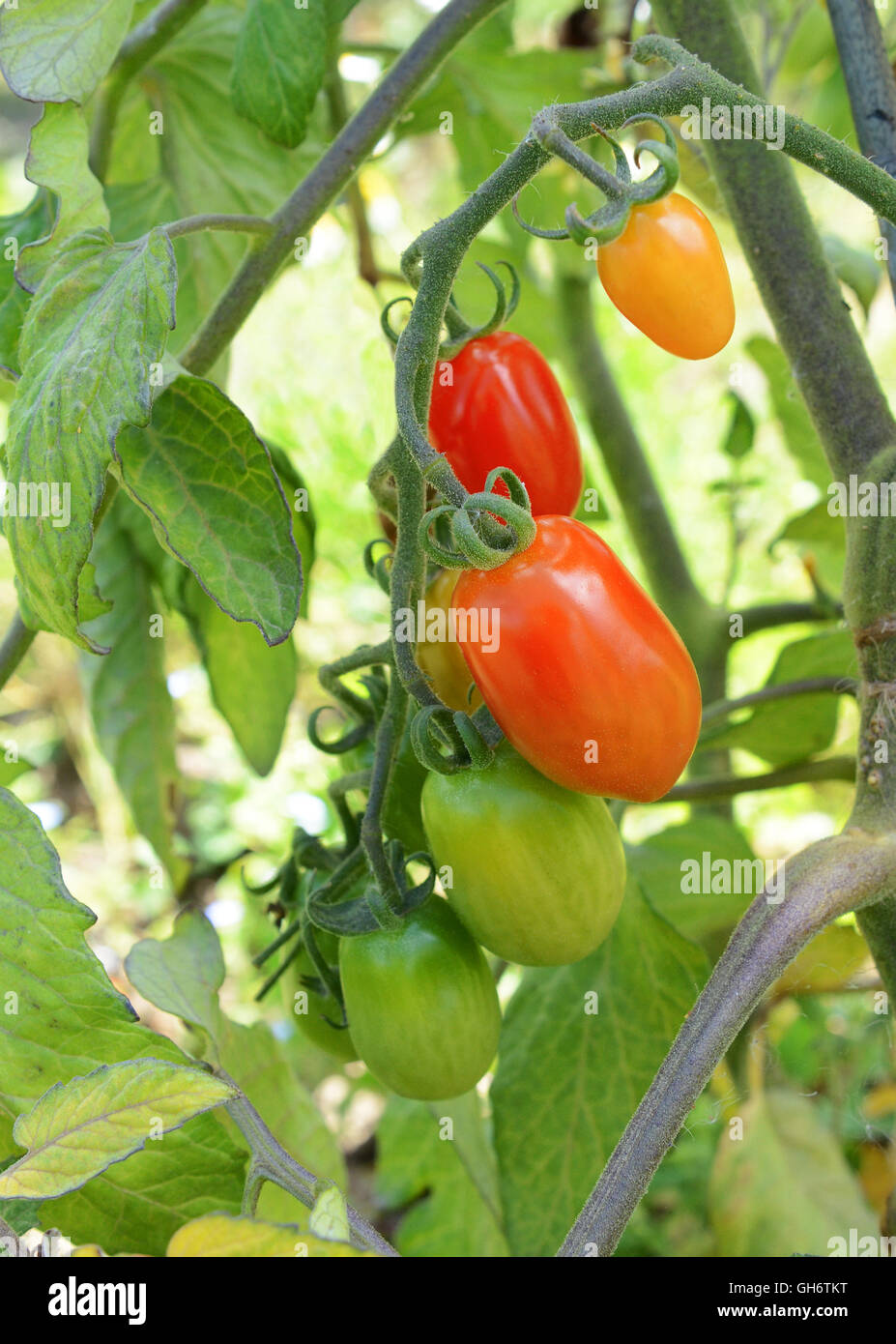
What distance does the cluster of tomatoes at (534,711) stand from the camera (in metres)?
0.43

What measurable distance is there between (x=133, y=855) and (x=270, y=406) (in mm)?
1102

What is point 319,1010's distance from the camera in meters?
0.60

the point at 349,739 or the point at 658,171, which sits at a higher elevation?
the point at 658,171

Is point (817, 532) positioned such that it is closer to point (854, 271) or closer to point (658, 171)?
point (854, 271)

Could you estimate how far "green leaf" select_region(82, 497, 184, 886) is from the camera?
2.55ft

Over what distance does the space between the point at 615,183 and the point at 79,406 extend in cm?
20

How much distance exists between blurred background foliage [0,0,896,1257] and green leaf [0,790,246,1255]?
163 mm

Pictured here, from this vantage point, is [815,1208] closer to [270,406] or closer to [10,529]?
[10,529]

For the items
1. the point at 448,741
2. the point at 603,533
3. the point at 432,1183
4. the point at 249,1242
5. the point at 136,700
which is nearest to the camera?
the point at 249,1242

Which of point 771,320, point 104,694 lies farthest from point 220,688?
point 771,320

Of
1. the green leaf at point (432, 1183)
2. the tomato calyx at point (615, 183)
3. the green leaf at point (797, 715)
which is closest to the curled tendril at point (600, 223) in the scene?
the tomato calyx at point (615, 183)

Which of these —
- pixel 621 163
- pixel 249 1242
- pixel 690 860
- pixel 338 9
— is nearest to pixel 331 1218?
pixel 249 1242

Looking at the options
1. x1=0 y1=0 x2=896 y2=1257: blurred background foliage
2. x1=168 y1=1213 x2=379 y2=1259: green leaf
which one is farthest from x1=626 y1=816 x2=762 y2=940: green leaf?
x1=168 y1=1213 x2=379 y2=1259: green leaf

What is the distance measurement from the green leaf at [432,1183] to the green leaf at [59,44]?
608 mm
